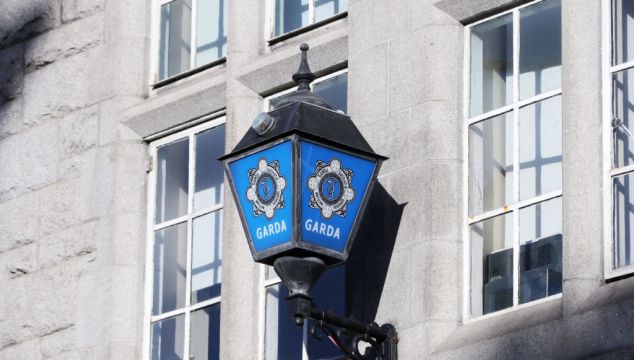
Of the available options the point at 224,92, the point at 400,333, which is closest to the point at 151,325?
the point at 224,92

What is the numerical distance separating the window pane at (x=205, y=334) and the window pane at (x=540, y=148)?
7.09 feet

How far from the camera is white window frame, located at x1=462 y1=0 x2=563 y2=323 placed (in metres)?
11.1

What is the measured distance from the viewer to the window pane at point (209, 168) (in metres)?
13.0

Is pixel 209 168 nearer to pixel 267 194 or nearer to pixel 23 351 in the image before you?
pixel 23 351

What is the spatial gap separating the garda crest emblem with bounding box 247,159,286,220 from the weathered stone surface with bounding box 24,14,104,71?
315 centimetres

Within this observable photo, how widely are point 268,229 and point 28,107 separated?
361 centimetres

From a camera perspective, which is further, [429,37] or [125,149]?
[125,149]

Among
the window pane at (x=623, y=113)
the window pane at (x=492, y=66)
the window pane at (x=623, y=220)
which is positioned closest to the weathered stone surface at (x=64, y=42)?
the window pane at (x=492, y=66)

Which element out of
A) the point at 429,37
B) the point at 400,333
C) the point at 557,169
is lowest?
the point at 400,333

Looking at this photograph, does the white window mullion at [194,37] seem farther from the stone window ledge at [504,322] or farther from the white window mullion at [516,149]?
the stone window ledge at [504,322]

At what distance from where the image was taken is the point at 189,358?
41.7 ft

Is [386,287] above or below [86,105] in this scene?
below

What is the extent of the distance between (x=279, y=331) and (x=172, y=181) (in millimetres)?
1402

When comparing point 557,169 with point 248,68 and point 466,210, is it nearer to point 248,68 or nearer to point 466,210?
point 466,210
